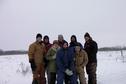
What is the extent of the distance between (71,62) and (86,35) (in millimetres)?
1628

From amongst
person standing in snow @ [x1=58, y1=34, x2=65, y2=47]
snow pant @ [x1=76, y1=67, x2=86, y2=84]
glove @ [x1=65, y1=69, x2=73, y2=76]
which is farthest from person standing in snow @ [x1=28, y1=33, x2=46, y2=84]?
snow pant @ [x1=76, y1=67, x2=86, y2=84]

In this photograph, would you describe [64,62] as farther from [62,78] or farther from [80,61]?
[80,61]

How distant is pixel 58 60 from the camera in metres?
11.0

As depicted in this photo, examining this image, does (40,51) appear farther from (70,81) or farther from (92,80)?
(92,80)

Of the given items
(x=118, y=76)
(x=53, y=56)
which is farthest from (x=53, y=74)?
(x=118, y=76)

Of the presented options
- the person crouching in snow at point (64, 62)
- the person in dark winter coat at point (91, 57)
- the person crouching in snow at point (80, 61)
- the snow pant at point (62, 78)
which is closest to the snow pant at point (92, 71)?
the person in dark winter coat at point (91, 57)

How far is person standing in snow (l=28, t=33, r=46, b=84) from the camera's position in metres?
11.4

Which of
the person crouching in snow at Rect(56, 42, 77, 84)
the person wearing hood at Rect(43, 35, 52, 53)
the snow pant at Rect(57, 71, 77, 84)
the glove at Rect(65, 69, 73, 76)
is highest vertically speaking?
the person wearing hood at Rect(43, 35, 52, 53)

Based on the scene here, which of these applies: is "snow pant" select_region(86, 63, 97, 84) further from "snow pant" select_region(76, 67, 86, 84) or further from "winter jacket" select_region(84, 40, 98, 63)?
"snow pant" select_region(76, 67, 86, 84)

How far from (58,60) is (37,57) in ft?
2.64

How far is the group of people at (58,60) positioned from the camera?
11.0 meters

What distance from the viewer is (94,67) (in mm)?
12422

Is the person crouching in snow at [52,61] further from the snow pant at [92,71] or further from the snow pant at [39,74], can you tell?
the snow pant at [92,71]

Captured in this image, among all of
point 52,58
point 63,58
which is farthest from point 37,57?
point 63,58
